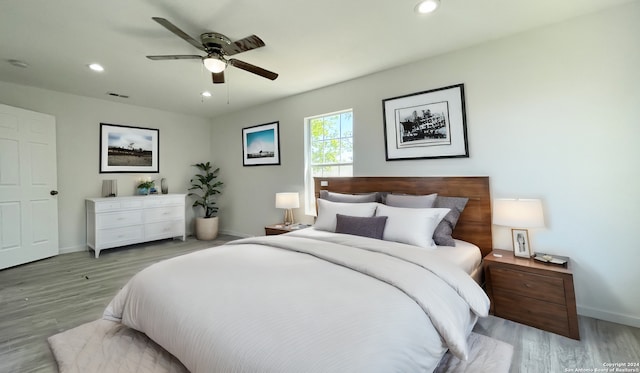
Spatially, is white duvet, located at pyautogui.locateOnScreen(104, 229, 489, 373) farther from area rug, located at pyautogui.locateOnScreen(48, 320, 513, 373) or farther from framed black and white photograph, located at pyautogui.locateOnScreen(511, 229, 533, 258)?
framed black and white photograph, located at pyautogui.locateOnScreen(511, 229, 533, 258)

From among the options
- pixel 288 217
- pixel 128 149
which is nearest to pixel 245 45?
pixel 288 217

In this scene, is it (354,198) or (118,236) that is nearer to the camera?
(354,198)

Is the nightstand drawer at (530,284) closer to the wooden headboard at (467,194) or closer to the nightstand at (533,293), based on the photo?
the nightstand at (533,293)

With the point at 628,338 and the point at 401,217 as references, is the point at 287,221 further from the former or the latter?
the point at 628,338

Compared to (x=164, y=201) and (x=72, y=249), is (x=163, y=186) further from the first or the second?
(x=72, y=249)

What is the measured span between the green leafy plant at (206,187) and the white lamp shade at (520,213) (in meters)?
4.86

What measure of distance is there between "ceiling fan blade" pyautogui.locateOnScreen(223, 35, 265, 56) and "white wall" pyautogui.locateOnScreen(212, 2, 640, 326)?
6.05 feet

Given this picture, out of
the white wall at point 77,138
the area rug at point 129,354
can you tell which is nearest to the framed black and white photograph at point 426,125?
the area rug at point 129,354

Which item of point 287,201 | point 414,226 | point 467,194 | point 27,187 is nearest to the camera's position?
point 414,226

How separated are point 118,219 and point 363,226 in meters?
4.10

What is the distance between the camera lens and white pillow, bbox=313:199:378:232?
8.99ft

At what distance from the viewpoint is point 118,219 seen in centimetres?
427

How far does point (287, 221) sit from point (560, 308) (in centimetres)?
315

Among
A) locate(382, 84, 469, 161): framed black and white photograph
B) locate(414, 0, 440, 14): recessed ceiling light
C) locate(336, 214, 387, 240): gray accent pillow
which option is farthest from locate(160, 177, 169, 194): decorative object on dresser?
locate(414, 0, 440, 14): recessed ceiling light
